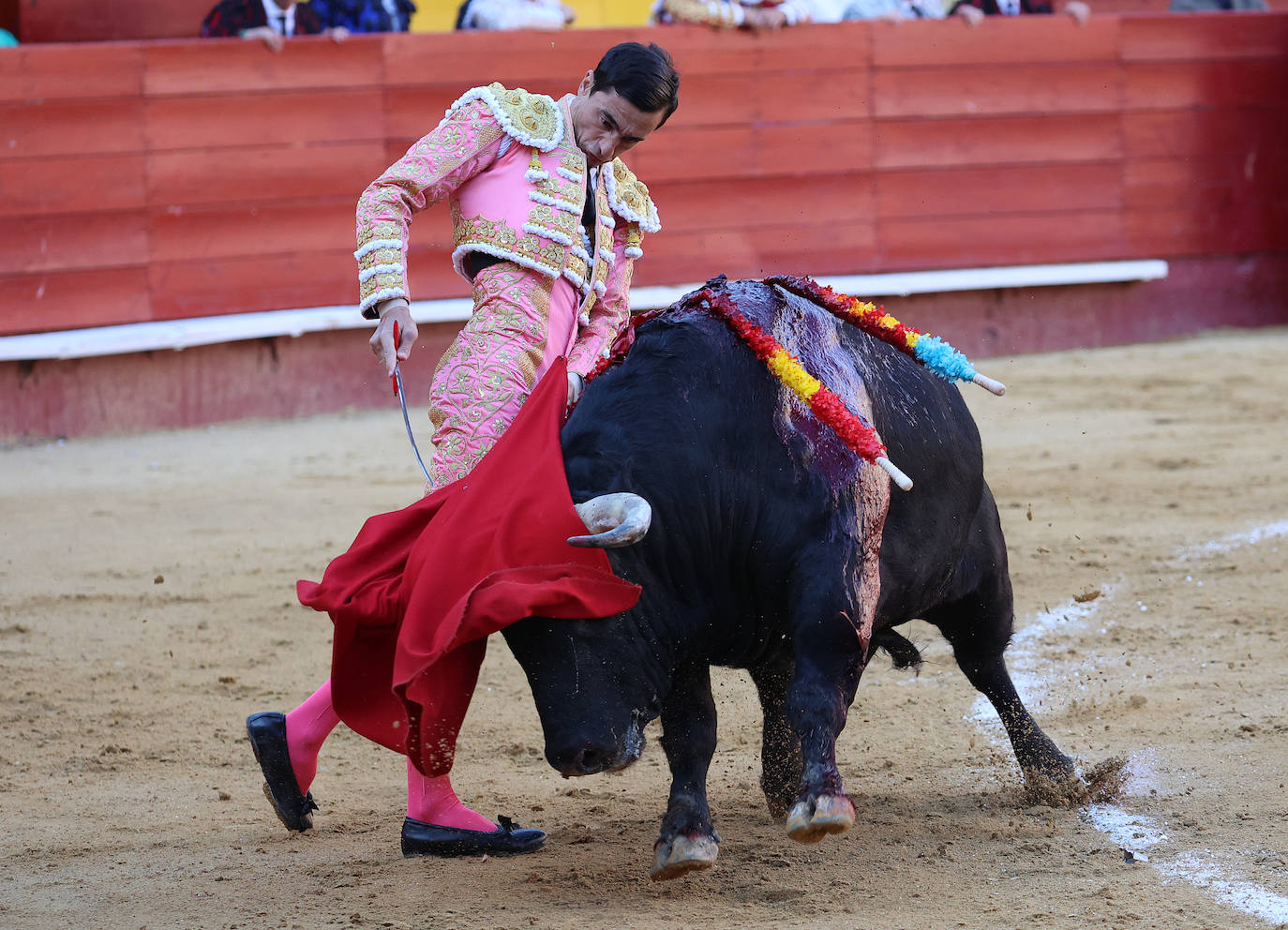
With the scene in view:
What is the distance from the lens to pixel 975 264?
7691 millimetres

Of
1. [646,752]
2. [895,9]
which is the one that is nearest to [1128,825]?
[646,752]

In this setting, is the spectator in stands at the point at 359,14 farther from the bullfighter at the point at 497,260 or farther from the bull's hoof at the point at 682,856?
the bull's hoof at the point at 682,856

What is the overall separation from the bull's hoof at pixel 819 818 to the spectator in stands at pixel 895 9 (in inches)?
239

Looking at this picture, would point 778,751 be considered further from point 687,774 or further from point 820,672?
point 820,672

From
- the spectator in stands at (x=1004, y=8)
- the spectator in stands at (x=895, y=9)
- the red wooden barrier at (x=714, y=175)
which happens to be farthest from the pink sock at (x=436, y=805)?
the spectator in stands at (x=1004, y=8)

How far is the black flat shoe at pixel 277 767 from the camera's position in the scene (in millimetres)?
2471

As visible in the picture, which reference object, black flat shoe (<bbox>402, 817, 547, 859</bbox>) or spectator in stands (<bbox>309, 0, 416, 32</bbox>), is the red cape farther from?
spectator in stands (<bbox>309, 0, 416, 32</bbox>)

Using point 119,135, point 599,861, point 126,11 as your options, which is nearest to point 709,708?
point 599,861

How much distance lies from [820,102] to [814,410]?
544 centimetres

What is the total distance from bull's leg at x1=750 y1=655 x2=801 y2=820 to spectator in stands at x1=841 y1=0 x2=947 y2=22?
556 cm

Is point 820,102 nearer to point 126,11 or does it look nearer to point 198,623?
point 126,11

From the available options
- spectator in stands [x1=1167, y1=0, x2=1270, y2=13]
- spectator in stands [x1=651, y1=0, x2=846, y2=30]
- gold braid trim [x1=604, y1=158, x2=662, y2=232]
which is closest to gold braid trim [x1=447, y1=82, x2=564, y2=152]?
gold braid trim [x1=604, y1=158, x2=662, y2=232]

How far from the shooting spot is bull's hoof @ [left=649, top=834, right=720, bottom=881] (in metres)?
2.12

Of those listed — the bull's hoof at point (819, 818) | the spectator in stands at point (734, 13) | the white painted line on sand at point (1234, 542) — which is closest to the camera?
the bull's hoof at point (819, 818)
